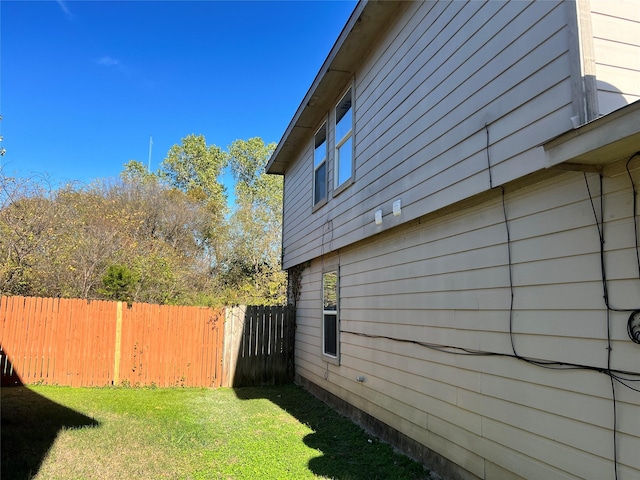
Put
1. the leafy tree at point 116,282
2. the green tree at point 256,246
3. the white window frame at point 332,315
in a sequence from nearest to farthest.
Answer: the white window frame at point 332,315 < the leafy tree at point 116,282 < the green tree at point 256,246

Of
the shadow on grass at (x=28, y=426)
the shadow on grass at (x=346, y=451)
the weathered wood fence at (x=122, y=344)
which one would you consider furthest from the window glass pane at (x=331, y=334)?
the shadow on grass at (x=28, y=426)

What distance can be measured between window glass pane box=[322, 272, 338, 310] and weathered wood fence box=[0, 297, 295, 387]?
8.53 ft

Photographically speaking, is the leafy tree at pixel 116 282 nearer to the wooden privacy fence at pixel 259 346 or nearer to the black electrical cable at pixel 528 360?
the wooden privacy fence at pixel 259 346

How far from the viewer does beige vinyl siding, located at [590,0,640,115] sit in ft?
7.89

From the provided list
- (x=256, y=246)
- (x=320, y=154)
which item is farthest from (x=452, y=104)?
(x=256, y=246)

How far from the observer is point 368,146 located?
562 centimetres

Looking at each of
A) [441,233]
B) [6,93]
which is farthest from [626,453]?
[6,93]

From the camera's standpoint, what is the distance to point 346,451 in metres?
4.60

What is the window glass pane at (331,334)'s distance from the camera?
691cm

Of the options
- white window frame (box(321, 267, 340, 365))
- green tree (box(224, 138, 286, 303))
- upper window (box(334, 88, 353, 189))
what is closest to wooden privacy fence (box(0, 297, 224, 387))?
white window frame (box(321, 267, 340, 365))

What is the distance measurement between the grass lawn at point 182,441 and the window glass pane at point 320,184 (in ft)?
→ 12.3

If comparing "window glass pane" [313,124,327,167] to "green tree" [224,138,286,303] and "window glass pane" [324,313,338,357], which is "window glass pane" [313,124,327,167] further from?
"green tree" [224,138,286,303]

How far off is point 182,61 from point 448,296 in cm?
1246

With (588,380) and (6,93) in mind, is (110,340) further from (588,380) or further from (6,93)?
(588,380)
